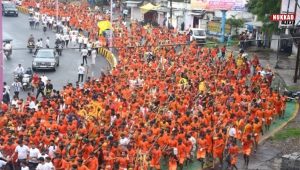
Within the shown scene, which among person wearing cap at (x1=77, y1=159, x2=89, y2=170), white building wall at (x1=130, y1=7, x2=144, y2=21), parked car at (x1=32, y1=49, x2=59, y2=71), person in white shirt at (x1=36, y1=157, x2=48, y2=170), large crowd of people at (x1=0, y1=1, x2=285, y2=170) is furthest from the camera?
white building wall at (x1=130, y1=7, x2=144, y2=21)

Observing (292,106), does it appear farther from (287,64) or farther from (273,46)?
(273,46)

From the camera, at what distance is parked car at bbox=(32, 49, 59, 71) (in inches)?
1211

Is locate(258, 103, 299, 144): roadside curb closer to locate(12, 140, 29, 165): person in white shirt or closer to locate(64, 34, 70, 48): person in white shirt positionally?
locate(12, 140, 29, 165): person in white shirt

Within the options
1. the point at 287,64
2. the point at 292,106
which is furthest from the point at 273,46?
the point at 292,106

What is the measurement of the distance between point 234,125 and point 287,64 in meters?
16.8

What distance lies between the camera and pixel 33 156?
47.8 feet

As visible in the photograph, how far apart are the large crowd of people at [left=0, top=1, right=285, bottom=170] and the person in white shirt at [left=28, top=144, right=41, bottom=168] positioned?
0.02m

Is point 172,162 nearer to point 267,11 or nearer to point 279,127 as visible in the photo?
point 279,127

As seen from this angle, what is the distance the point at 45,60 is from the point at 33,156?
664 inches

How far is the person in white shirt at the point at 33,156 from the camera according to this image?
1436 centimetres

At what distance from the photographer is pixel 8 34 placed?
4412 cm

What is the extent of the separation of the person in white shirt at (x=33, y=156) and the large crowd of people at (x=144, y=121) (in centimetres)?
2

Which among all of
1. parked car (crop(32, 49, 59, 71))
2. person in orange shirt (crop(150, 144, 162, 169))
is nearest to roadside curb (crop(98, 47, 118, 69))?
parked car (crop(32, 49, 59, 71))

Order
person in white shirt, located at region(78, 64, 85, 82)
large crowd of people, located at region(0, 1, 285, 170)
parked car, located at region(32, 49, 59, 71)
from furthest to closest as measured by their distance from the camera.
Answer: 1. parked car, located at region(32, 49, 59, 71)
2. person in white shirt, located at region(78, 64, 85, 82)
3. large crowd of people, located at region(0, 1, 285, 170)
